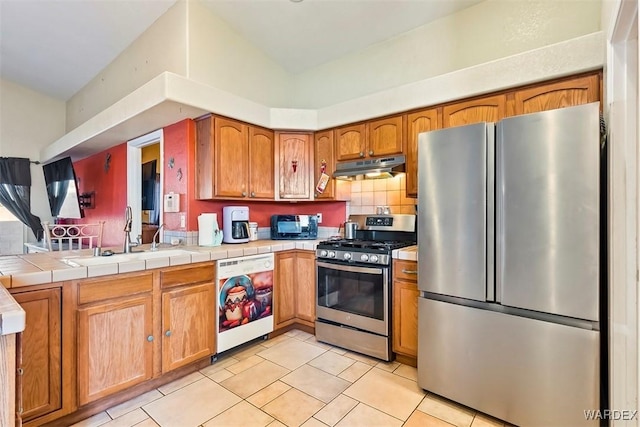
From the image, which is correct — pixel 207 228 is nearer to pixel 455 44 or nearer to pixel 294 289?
pixel 294 289

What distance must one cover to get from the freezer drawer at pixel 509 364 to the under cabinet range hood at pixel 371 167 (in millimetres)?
1211

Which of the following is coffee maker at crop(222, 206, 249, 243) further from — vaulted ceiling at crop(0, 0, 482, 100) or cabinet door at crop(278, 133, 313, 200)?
vaulted ceiling at crop(0, 0, 482, 100)

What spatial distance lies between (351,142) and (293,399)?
2.29m

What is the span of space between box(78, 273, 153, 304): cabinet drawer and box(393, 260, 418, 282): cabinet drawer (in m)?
1.77

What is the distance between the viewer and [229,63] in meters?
3.01

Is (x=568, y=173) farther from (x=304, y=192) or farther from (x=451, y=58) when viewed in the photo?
(x=304, y=192)

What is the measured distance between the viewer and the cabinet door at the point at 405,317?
233 centimetres

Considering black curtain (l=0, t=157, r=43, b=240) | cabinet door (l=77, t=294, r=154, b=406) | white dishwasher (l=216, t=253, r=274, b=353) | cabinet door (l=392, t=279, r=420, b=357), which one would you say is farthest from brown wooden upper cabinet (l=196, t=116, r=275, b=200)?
black curtain (l=0, t=157, r=43, b=240)

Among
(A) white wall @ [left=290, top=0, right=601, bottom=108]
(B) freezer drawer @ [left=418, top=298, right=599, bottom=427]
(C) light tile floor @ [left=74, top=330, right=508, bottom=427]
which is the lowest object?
(C) light tile floor @ [left=74, top=330, right=508, bottom=427]

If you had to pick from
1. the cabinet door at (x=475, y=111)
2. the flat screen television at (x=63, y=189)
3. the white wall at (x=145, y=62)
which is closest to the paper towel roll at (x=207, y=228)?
the white wall at (x=145, y=62)

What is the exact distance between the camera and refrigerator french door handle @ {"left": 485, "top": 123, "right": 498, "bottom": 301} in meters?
1.77

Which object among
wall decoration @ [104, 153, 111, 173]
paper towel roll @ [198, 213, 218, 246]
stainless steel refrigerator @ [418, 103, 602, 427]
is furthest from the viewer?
wall decoration @ [104, 153, 111, 173]

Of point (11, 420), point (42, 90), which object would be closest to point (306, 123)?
point (11, 420)

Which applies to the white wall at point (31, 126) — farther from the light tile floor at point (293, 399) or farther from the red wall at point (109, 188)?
the light tile floor at point (293, 399)
